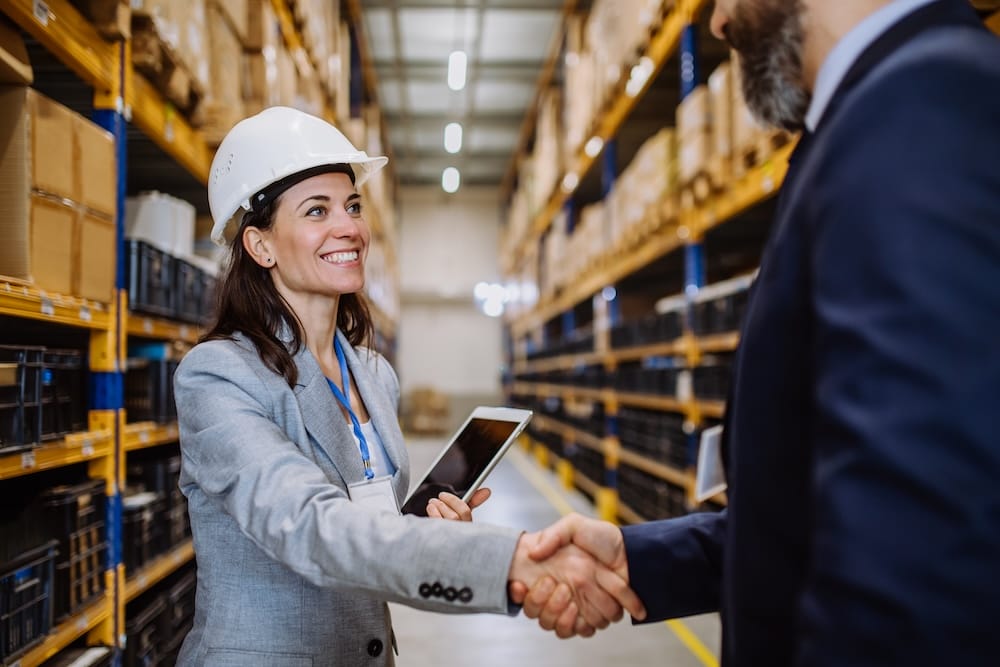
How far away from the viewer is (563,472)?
10.5 m

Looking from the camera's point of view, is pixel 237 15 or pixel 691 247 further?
pixel 691 247

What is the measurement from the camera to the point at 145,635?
10.5ft

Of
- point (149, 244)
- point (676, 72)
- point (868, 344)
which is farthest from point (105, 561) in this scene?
point (676, 72)

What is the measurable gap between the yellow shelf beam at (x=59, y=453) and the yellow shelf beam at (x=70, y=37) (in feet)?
3.96

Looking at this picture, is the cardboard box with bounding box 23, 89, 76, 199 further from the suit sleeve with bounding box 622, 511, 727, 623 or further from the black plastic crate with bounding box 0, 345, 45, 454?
the suit sleeve with bounding box 622, 511, 727, 623

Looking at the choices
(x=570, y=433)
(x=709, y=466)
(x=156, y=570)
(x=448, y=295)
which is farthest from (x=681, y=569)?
(x=448, y=295)

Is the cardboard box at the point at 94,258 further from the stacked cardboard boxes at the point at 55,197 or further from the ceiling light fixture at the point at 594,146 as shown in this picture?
the ceiling light fixture at the point at 594,146

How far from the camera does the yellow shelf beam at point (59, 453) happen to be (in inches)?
84.7

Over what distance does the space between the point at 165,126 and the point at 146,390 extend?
1120mm

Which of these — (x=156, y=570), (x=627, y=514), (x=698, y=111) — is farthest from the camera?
(x=627, y=514)

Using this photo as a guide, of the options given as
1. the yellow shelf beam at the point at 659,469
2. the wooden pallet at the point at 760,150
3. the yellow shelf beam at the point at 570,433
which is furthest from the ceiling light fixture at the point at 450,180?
the wooden pallet at the point at 760,150

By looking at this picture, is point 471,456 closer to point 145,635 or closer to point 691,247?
point 145,635

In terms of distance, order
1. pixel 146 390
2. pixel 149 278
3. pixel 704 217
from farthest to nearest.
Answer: pixel 704 217, pixel 146 390, pixel 149 278

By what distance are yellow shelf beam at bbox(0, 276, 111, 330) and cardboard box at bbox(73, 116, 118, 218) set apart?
0.34 meters
